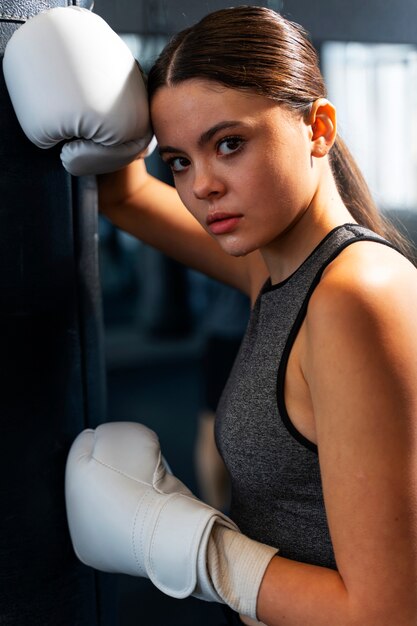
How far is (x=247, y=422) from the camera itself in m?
1.04

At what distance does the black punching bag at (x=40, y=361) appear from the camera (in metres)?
1.02

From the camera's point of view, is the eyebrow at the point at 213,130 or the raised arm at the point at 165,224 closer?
the eyebrow at the point at 213,130

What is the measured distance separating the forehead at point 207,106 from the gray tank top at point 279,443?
0.58 ft

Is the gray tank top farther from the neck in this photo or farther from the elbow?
the elbow

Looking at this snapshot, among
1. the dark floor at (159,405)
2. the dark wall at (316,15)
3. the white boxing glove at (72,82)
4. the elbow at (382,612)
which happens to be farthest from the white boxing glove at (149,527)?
the dark floor at (159,405)

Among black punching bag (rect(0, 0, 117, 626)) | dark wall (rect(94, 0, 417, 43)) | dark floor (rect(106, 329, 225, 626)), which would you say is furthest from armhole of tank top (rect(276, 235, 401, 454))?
dark floor (rect(106, 329, 225, 626))

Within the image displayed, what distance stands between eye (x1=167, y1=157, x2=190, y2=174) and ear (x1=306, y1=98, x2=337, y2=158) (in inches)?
6.2

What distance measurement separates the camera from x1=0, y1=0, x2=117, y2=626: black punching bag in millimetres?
1024

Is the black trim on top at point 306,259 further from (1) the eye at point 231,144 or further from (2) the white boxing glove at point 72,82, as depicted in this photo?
(2) the white boxing glove at point 72,82

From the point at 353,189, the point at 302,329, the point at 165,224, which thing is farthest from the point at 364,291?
the point at 165,224

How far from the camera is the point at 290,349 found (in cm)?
99

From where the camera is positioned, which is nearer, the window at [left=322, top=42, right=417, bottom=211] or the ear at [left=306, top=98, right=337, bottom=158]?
the ear at [left=306, top=98, right=337, bottom=158]

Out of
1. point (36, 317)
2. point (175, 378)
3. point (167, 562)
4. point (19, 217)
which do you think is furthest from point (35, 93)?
point (175, 378)

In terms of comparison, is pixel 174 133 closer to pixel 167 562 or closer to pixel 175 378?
pixel 167 562
